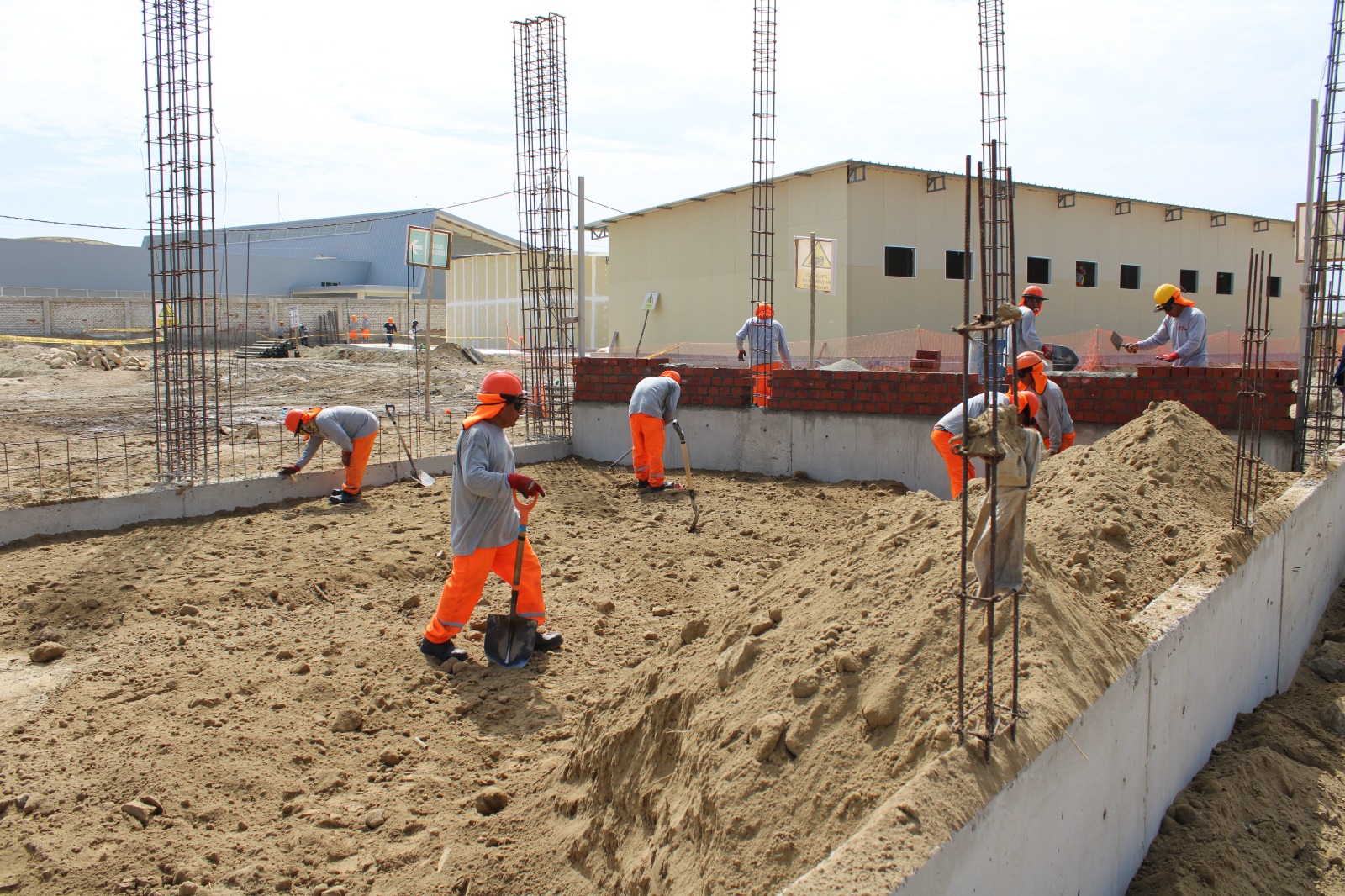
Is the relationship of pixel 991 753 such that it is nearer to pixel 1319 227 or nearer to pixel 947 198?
pixel 1319 227

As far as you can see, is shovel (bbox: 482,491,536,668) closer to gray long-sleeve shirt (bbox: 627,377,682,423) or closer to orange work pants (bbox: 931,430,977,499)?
orange work pants (bbox: 931,430,977,499)

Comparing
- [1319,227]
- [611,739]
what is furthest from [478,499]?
[1319,227]

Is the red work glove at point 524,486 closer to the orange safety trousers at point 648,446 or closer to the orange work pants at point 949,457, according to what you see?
the orange work pants at point 949,457

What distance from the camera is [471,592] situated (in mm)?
5078

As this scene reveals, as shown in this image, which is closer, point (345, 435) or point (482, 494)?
point (482, 494)

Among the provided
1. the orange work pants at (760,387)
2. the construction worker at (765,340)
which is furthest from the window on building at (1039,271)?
the orange work pants at (760,387)

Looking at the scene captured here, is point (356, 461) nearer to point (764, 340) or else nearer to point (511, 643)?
point (511, 643)

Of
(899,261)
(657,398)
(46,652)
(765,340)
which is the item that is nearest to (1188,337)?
(765,340)

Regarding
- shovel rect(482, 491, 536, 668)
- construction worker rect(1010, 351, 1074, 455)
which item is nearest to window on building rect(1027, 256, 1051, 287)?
construction worker rect(1010, 351, 1074, 455)

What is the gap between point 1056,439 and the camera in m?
7.16

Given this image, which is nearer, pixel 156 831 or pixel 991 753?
pixel 991 753

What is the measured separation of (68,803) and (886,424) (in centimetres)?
774

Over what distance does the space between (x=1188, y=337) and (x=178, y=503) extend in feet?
30.0

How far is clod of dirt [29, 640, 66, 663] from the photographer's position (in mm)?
5098
